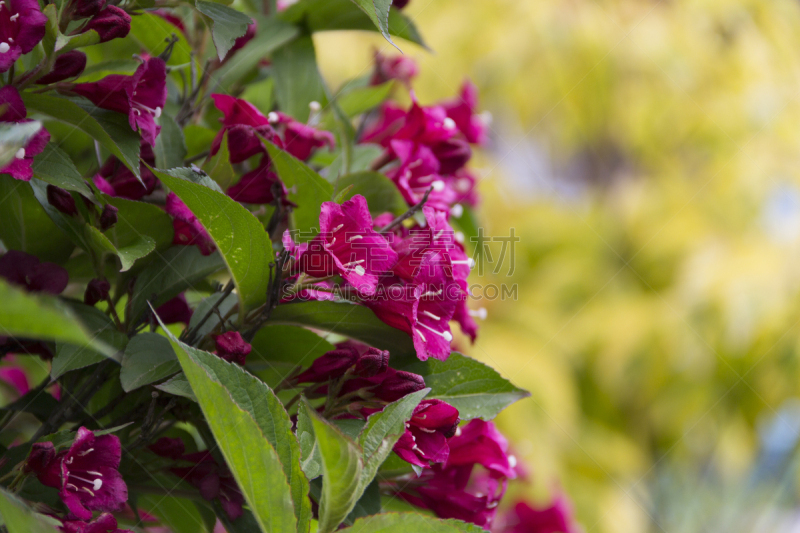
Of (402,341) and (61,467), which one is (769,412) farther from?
(61,467)

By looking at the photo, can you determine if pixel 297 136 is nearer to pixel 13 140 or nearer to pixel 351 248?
pixel 351 248

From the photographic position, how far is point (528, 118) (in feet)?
9.35

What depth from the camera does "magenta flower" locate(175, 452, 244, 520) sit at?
1.29 feet

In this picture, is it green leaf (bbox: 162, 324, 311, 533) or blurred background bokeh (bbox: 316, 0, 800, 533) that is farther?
blurred background bokeh (bbox: 316, 0, 800, 533)

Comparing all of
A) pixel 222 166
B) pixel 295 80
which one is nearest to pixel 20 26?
pixel 222 166

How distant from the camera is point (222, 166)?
0.44 m

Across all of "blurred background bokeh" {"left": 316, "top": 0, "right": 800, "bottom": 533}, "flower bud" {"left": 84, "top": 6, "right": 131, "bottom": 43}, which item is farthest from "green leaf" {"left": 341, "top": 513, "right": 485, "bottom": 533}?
"blurred background bokeh" {"left": 316, "top": 0, "right": 800, "bottom": 533}

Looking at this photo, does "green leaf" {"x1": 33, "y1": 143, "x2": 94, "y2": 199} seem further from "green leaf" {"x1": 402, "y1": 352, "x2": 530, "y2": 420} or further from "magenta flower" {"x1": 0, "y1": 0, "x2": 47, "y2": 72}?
"green leaf" {"x1": 402, "y1": 352, "x2": 530, "y2": 420}

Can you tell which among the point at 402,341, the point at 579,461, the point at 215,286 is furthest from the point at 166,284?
the point at 579,461

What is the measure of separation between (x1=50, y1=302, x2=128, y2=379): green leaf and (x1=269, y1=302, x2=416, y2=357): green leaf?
10 cm

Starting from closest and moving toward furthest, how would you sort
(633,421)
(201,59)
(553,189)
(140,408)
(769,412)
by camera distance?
(140,408), (201,59), (769,412), (633,421), (553,189)

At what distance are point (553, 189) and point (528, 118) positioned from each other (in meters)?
0.53

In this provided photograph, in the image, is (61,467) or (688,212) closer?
(61,467)

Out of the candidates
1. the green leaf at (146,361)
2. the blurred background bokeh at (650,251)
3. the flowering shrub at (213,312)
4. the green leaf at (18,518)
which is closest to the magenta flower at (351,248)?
the flowering shrub at (213,312)
